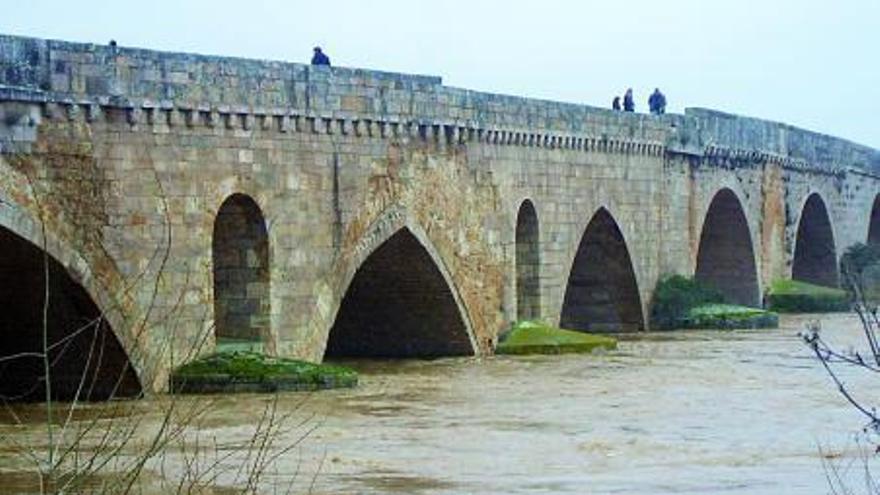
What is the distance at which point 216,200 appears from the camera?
62.5 feet

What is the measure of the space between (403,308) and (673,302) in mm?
7893

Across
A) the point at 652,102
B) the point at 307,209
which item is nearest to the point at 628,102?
the point at 652,102

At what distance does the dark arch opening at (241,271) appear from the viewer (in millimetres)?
19984

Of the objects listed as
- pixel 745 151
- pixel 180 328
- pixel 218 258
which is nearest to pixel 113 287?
pixel 180 328

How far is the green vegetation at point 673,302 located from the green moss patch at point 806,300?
5436mm

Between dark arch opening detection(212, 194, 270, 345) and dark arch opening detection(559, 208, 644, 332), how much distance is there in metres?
11.8

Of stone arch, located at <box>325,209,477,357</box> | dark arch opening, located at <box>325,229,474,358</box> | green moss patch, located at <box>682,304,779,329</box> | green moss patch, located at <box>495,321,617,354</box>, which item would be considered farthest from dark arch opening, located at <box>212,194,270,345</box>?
green moss patch, located at <box>682,304,779,329</box>

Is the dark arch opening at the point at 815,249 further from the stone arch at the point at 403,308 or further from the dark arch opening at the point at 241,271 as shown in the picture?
the dark arch opening at the point at 241,271

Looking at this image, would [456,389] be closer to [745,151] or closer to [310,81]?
[310,81]

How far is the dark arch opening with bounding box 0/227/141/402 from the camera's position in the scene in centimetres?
1731

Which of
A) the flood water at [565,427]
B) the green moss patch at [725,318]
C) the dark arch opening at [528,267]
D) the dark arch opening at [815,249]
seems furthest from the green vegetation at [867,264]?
the flood water at [565,427]

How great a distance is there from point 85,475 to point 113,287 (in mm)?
11381

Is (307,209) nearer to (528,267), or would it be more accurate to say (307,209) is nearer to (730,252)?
(528,267)

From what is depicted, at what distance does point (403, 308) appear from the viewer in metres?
25.3
